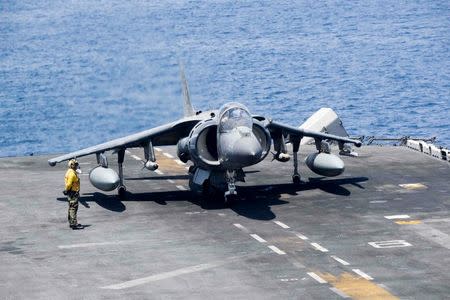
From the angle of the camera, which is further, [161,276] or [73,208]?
[73,208]

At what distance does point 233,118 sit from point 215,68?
9323 cm

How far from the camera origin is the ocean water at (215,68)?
100 m

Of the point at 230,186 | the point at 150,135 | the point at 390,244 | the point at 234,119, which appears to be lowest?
the point at 390,244

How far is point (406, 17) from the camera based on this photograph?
592 ft

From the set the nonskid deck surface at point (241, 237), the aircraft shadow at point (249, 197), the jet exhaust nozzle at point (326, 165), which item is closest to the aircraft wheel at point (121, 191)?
the aircraft shadow at point (249, 197)

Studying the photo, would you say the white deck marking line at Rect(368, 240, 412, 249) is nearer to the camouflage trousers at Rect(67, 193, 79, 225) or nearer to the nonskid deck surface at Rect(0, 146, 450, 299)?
the nonskid deck surface at Rect(0, 146, 450, 299)

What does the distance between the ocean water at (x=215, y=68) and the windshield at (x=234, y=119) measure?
30609mm

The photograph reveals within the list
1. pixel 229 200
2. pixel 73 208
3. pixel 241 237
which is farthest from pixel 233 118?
pixel 73 208

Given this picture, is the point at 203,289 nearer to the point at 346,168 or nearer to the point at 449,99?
the point at 346,168

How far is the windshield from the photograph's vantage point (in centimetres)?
3984

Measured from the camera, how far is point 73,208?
37.2m

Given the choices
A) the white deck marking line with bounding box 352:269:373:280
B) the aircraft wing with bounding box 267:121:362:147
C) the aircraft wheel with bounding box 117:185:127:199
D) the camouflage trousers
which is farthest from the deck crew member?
the white deck marking line with bounding box 352:269:373:280

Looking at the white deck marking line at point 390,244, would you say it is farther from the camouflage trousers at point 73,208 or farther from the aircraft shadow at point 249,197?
the camouflage trousers at point 73,208

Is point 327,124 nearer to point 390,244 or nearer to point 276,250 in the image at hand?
point 390,244
